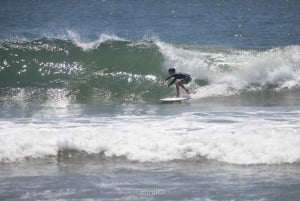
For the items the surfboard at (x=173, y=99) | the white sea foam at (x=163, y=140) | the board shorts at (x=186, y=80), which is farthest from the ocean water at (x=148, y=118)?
the board shorts at (x=186, y=80)

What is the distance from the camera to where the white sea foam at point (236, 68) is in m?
19.8

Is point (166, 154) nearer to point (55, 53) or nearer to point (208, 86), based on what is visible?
point (208, 86)

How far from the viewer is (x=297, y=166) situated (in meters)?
10.6

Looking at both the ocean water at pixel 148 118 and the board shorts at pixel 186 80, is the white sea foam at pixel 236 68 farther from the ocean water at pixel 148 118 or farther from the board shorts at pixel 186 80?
the board shorts at pixel 186 80

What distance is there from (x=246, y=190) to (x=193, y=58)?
41.8 ft

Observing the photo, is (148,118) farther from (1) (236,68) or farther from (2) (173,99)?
(1) (236,68)

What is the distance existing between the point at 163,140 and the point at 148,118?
2554mm

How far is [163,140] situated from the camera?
11.6m

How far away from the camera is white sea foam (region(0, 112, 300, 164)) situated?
11070mm

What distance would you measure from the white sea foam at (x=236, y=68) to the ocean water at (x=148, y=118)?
37 millimetres

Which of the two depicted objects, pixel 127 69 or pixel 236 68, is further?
pixel 236 68

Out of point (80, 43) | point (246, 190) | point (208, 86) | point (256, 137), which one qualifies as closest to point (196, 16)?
point (80, 43)

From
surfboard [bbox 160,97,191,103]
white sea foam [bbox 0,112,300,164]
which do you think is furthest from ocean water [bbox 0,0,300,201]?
surfboard [bbox 160,97,191,103]

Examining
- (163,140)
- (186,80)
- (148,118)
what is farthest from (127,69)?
(163,140)
